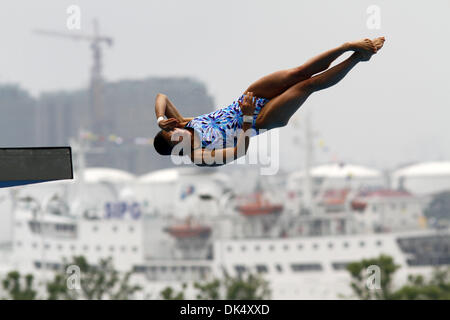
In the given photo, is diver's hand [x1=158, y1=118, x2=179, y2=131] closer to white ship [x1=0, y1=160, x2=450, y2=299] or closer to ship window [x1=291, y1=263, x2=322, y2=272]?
white ship [x1=0, y1=160, x2=450, y2=299]

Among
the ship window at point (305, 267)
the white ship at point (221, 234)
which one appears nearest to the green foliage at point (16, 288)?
the white ship at point (221, 234)

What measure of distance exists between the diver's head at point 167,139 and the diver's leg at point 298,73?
0.80m

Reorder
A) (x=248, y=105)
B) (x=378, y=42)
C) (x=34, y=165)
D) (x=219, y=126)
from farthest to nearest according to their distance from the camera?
(x=34, y=165), (x=219, y=126), (x=248, y=105), (x=378, y=42)

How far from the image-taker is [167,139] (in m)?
8.16

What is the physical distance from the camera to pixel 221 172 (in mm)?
92125

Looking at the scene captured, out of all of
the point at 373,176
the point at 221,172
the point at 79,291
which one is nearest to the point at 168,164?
the point at 221,172

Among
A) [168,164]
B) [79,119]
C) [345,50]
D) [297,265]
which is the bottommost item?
[297,265]

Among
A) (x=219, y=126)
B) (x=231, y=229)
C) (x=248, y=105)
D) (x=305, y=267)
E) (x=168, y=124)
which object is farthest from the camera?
(x=231, y=229)

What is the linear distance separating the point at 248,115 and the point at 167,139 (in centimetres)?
82

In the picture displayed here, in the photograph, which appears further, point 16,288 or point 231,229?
point 231,229

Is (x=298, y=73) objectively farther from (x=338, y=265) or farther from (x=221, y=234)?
(x=221, y=234)

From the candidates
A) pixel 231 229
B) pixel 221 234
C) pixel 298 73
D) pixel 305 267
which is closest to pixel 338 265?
pixel 305 267

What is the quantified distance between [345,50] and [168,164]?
9023 centimetres

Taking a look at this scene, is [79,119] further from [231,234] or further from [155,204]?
[231,234]
